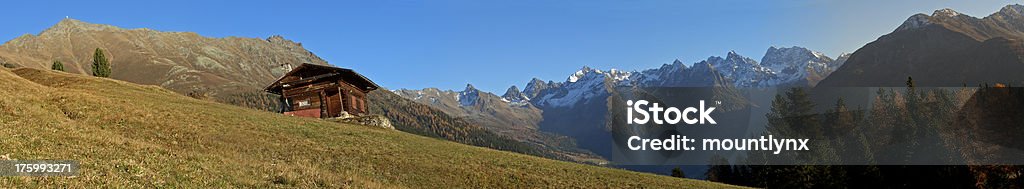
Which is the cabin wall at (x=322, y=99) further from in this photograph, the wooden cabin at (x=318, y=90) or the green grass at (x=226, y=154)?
the green grass at (x=226, y=154)

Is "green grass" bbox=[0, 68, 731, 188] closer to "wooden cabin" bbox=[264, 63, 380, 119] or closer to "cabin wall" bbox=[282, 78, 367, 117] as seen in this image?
"cabin wall" bbox=[282, 78, 367, 117]

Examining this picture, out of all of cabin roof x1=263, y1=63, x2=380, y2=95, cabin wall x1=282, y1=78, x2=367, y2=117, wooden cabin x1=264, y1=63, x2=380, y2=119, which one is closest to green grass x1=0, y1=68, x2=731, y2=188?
cabin wall x1=282, y1=78, x2=367, y2=117

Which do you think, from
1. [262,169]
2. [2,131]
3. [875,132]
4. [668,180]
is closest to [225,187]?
[262,169]

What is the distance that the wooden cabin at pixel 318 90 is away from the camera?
65.8 meters

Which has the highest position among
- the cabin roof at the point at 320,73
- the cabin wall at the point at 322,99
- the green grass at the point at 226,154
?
the cabin roof at the point at 320,73

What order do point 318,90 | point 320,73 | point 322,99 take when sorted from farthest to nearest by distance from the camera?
point 320,73 < point 318,90 < point 322,99

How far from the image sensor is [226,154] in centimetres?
2383

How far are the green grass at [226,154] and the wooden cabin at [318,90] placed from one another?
900 inches

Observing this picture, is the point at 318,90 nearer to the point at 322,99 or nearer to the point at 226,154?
the point at 322,99

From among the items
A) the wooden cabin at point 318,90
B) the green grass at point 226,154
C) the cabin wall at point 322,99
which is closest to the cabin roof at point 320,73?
the wooden cabin at point 318,90

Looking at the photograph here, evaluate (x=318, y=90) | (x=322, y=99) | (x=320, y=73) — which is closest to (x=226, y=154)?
(x=322, y=99)

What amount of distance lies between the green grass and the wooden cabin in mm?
22871

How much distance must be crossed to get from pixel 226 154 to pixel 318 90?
1724 inches

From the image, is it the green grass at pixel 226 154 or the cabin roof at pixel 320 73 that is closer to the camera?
the green grass at pixel 226 154
